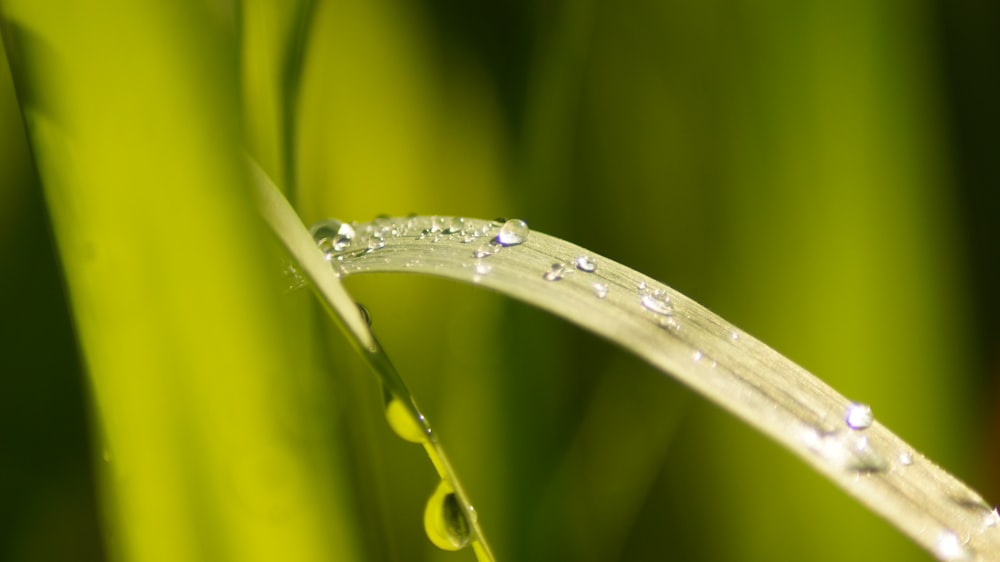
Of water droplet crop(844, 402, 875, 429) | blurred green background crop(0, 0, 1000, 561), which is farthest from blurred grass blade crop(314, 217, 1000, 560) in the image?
blurred green background crop(0, 0, 1000, 561)

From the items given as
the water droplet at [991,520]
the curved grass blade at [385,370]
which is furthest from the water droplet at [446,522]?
the water droplet at [991,520]

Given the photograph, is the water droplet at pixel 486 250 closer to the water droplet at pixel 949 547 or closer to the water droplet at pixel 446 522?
the water droplet at pixel 446 522

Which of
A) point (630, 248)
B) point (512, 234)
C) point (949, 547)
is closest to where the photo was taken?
point (949, 547)

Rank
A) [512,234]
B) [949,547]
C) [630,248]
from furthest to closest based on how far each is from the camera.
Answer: [630,248]
[512,234]
[949,547]

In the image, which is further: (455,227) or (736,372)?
(455,227)

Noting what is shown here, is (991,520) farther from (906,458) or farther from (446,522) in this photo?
(446,522)

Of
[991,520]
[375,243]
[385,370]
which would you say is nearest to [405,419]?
[385,370]

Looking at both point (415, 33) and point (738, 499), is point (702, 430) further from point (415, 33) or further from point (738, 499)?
point (415, 33)

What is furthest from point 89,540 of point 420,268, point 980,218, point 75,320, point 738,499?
point 980,218
